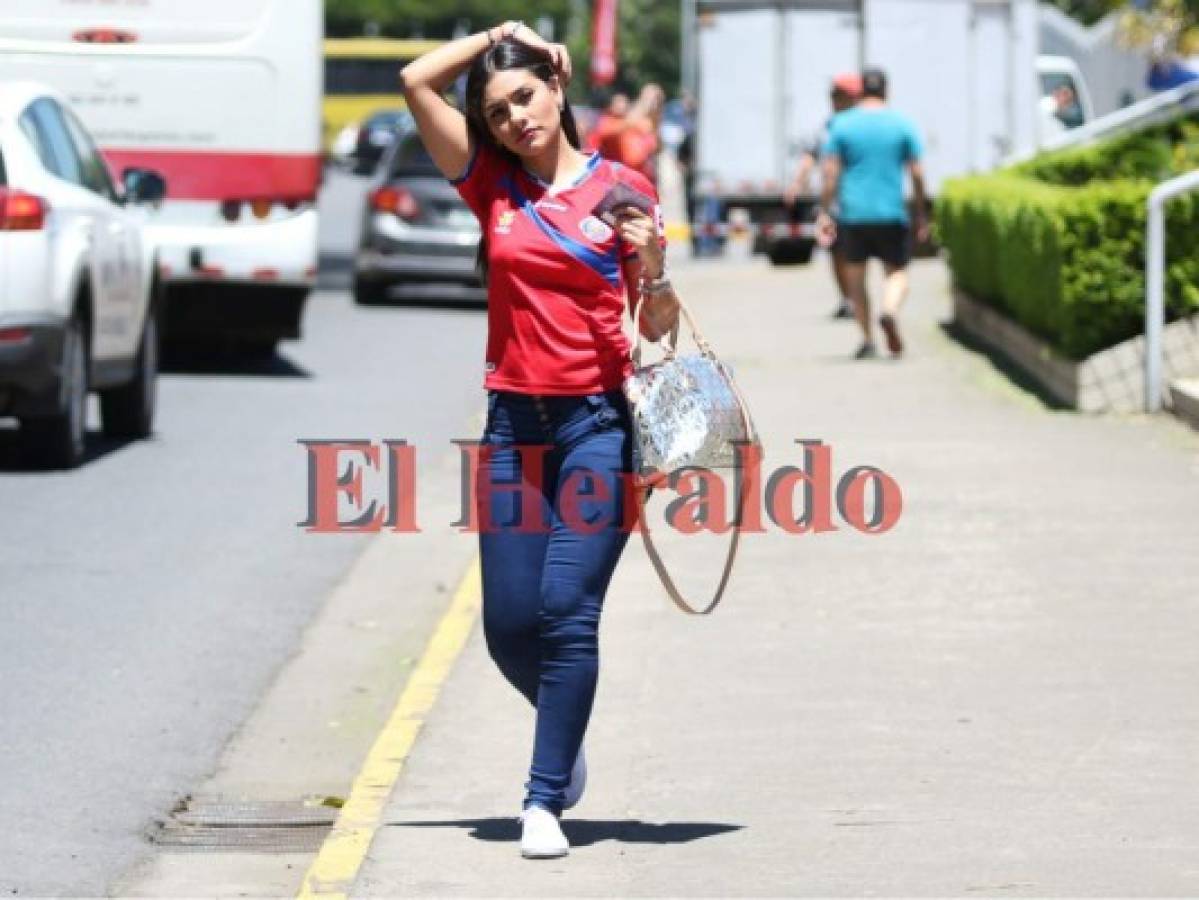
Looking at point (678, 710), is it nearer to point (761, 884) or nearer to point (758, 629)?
point (758, 629)

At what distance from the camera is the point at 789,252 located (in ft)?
109

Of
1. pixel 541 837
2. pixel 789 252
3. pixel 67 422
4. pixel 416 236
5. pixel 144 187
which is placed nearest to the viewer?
pixel 541 837

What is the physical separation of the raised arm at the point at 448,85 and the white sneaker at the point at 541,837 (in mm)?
1475

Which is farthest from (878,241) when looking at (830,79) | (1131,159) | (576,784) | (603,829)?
(830,79)

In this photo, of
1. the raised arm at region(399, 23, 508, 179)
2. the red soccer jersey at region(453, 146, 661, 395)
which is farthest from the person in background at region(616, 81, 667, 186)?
the red soccer jersey at region(453, 146, 661, 395)

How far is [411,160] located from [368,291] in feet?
4.05

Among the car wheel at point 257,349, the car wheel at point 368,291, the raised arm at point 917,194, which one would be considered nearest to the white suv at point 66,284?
the car wheel at point 257,349

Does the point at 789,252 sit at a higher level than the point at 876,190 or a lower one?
lower

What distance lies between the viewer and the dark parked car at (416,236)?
2598 centimetres

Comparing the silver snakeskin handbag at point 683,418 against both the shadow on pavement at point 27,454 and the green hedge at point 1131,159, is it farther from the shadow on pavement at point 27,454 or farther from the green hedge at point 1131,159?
the green hedge at point 1131,159

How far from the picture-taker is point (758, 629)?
1042 cm

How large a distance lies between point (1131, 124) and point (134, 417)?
1250 cm

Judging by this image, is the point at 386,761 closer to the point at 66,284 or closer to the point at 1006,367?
the point at 66,284

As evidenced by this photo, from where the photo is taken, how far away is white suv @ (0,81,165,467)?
14500 mm
